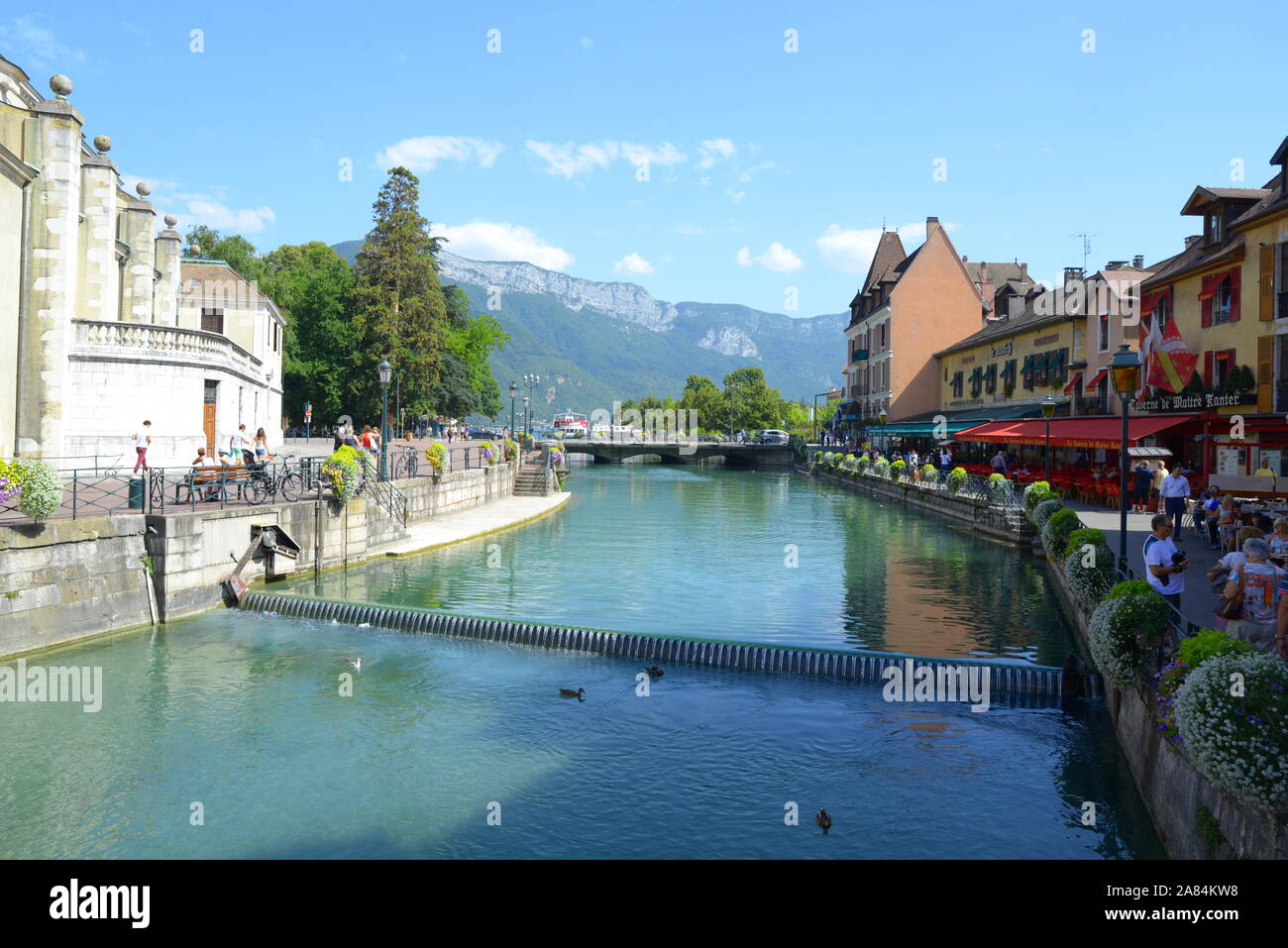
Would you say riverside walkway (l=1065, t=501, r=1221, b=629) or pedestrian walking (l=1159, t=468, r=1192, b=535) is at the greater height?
pedestrian walking (l=1159, t=468, r=1192, b=535)

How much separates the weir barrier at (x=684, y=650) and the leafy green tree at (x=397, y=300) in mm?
44233

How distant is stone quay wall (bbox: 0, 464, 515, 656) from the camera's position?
15.8 metres

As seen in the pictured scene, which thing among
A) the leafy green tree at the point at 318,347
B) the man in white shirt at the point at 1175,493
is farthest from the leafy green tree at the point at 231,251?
A: the man in white shirt at the point at 1175,493

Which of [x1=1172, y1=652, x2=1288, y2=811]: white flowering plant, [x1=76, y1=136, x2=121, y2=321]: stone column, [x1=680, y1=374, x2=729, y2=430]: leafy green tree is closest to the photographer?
[x1=1172, y1=652, x2=1288, y2=811]: white flowering plant

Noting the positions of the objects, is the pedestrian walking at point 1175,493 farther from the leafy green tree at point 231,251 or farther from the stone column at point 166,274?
the leafy green tree at point 231,251

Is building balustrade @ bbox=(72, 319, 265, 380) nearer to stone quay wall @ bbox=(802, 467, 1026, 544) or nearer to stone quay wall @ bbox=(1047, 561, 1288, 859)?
stone quay wall @ bbox=(802, 467, 1026, 544)

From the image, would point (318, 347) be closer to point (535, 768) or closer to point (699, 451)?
point (699, 451)

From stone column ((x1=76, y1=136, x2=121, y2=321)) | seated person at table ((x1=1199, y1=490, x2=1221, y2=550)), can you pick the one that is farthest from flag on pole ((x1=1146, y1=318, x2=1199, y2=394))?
stone column ((x1=76, y1=136, x2=121, y2=321))

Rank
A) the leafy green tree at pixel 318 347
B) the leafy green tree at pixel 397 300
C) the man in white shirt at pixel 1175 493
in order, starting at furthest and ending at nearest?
the leafy green tree at pixel 318 347, the leafy green tree at pixel 397 300, the man in white shirt at pixel 1175 493

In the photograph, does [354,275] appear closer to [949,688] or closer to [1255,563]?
[949,688]

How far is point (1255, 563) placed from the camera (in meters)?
9.75

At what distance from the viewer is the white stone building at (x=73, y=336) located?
28328mm

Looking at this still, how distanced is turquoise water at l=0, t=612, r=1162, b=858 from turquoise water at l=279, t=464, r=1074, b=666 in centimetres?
402

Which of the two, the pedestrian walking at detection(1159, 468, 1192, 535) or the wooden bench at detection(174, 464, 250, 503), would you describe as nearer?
the wooden bench at detection(174, 464, 250, 503)
